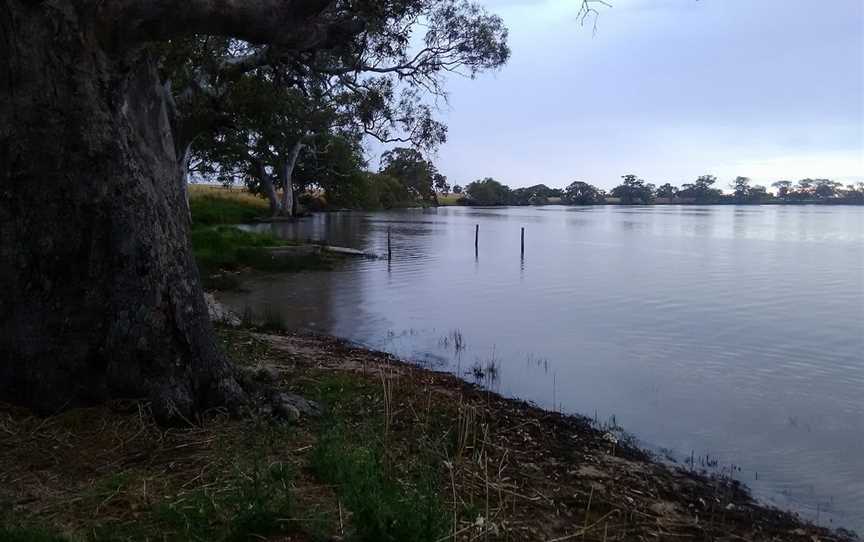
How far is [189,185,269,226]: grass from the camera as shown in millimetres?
44406

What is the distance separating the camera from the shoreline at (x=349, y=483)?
3283mm

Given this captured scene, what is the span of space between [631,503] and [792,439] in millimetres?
3913

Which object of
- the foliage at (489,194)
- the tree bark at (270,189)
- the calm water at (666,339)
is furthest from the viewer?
the foliage at (489,194)

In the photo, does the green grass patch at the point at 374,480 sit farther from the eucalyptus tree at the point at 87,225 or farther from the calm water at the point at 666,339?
the calm water at the point at 666,339

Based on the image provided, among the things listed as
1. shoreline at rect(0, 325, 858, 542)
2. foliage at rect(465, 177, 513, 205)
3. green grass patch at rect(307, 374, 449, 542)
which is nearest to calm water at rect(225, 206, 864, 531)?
shoreline at rect(0, 325, 858, 542)

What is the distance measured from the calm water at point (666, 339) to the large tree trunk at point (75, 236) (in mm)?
5146

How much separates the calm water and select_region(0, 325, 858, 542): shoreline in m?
1.48

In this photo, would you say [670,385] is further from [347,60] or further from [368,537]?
[347,60]

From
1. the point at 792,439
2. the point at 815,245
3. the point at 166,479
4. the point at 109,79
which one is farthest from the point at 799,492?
the point at 815,245

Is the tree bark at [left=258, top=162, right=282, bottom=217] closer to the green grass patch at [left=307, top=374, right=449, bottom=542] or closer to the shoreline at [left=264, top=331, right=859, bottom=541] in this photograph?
the shoreline at [left=264, top=331, right=859, bottom=541]

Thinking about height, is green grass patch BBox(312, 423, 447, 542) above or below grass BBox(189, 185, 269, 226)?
below

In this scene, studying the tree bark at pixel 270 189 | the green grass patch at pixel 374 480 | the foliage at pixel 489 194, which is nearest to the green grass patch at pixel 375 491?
the green grass patch at pixel 374 480

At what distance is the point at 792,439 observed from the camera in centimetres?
755

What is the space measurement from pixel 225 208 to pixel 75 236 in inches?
1891
